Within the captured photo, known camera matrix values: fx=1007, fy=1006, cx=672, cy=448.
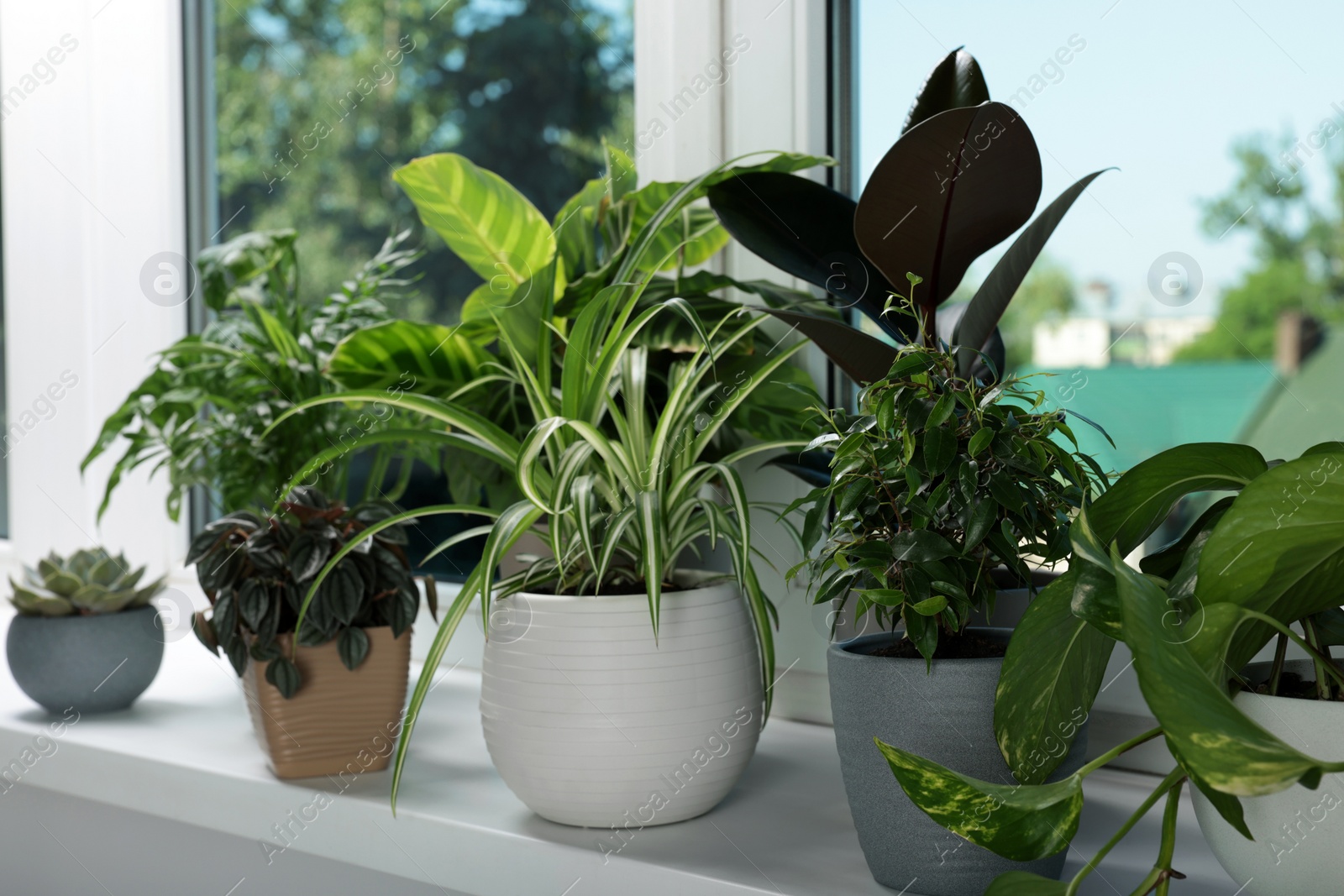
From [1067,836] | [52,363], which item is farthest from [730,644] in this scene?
[52,363]

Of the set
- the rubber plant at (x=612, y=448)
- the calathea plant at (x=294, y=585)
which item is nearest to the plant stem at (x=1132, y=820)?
the rubber plant at (x=612, y=448)

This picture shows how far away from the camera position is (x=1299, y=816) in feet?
1.89

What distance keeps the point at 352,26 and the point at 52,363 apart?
86 cm

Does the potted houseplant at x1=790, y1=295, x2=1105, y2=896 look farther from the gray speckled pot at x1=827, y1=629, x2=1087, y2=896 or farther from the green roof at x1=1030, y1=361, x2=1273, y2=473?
the green roof at x1=1030, y1=361, x2=1273, y2=473

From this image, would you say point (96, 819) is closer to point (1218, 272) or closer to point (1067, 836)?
point (1067, 836)

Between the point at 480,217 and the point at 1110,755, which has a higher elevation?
the point at 480,217

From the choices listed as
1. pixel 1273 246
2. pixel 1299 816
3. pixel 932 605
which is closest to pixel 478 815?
pixel 932 605

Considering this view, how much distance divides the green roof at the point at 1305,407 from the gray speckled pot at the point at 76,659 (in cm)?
132

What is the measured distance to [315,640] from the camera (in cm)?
99

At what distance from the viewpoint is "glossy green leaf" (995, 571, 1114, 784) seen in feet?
2.05

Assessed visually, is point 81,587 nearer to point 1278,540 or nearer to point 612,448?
point 612,448

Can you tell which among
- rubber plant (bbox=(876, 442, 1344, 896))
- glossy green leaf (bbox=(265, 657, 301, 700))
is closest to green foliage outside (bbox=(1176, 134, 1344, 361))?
rubber plant (bbox=(876, 442, 1344, 896))

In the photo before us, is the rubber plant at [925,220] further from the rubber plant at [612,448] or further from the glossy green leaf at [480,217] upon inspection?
the glossy green leaf at [480,217]

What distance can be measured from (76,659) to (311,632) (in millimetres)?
471
